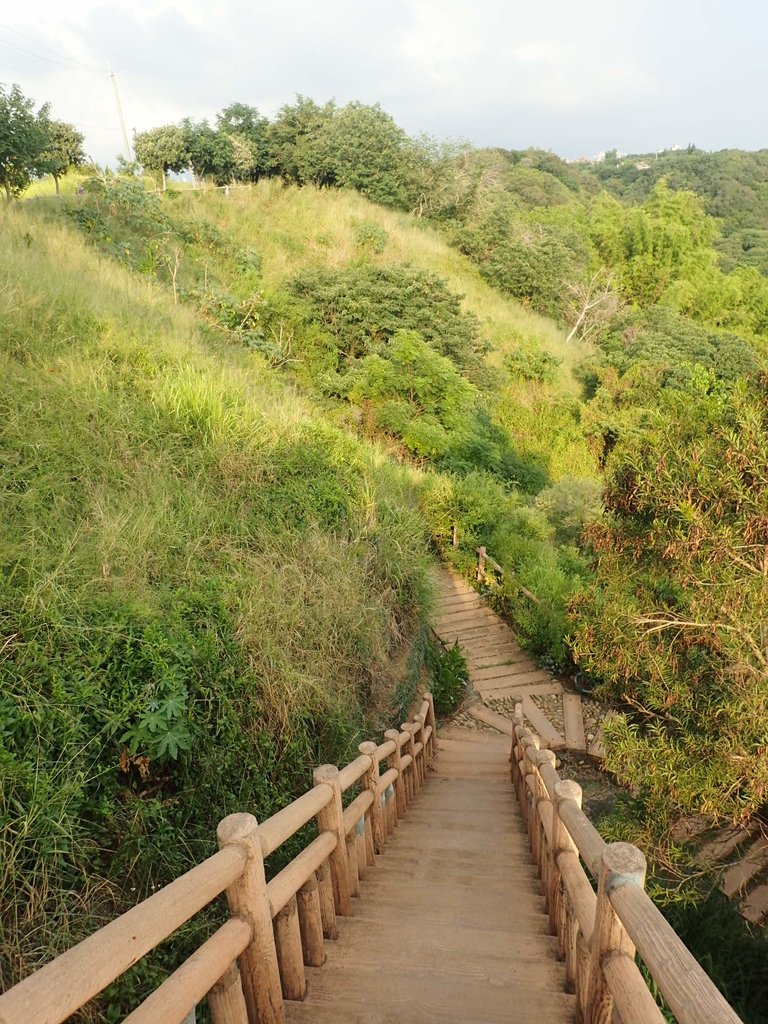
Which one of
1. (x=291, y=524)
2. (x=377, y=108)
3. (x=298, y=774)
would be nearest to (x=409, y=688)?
(x=291, y=524)

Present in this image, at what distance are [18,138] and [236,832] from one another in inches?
684

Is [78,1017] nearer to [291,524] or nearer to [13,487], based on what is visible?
[13,487]

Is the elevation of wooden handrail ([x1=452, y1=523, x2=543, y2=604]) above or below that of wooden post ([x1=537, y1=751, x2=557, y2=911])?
below

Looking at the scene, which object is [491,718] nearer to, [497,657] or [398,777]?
[497,657]

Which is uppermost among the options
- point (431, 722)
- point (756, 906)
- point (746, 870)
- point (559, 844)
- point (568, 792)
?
point (568, 792)

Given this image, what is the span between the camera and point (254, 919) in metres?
1.85

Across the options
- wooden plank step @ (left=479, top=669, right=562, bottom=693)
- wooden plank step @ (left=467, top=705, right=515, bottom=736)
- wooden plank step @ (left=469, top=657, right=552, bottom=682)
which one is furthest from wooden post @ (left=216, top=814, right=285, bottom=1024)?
wooden plank step @ (left=469, top=657, right=552, bottom=682)

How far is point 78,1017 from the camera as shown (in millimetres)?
2109

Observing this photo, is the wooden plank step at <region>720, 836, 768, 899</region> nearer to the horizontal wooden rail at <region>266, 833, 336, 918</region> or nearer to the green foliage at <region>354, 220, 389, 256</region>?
the horizontal wooden rail at <region>266, 833, 336, 918</region>

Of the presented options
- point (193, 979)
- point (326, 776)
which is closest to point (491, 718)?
point (326, 776)

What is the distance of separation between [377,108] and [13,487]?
99.8 feet

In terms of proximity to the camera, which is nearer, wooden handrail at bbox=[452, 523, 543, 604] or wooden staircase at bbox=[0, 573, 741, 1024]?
wooden staircase at bbox=[0, 573, 741, 1024]

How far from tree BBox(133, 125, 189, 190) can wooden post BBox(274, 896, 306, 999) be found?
95.8 feet

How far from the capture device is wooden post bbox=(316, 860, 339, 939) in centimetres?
263
